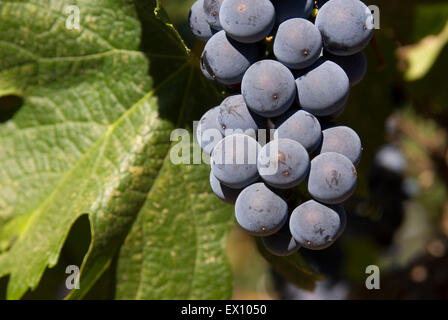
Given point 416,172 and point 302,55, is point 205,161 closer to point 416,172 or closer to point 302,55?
point 302,55

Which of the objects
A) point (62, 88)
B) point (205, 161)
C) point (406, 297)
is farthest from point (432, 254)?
point (62, 88)

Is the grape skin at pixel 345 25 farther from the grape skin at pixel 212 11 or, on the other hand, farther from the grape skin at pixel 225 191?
the grape skin at pixel 225 191

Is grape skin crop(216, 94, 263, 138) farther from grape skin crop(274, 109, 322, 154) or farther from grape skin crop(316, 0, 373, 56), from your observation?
grape skin crop(316, 0, 373, 56)

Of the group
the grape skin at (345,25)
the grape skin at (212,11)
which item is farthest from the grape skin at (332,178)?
the grape skin at (212,11)

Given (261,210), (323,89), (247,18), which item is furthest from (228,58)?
(261,210)

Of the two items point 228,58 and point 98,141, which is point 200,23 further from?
point 98,141
